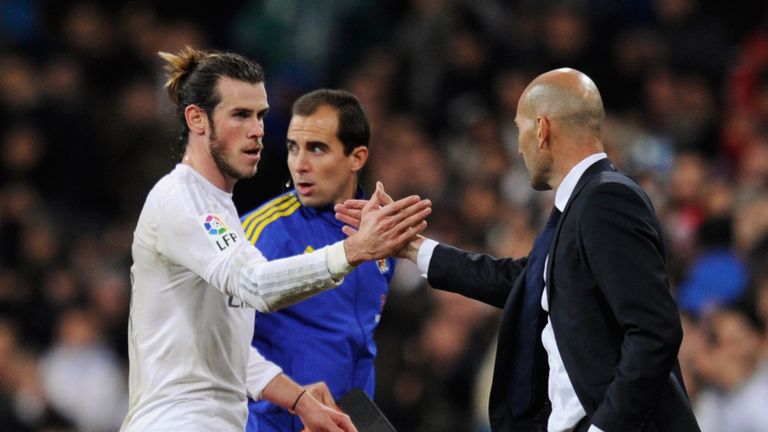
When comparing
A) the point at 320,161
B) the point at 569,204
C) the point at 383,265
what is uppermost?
the point at 569,204

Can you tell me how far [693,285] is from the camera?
832 centimetres

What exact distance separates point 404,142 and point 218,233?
20.0 feet

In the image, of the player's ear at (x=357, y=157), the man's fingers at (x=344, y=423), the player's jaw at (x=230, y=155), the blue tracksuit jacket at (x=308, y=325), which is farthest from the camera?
the player's ear at (x=357, y=157)

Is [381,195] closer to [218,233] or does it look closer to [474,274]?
[474,274]

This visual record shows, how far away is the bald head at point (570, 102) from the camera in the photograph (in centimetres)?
454

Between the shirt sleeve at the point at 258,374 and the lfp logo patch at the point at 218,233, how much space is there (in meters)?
0.63

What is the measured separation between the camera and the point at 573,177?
14.9 ft

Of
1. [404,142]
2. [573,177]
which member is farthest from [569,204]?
[404,142]

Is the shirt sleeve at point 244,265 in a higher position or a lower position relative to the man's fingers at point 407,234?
lower

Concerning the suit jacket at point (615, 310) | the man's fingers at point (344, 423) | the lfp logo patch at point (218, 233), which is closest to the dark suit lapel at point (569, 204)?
the suit jacket at point (615, 310)

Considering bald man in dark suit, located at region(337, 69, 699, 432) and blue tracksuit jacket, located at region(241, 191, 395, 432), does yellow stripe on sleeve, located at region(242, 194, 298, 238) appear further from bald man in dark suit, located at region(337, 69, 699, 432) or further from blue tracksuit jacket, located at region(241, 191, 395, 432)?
bald man in dark suit, located at region(337, 69, 699, 432)

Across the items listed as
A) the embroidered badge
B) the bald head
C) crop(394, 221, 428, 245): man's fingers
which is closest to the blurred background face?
the embroidered badge

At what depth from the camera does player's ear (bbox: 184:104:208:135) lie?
470 cm

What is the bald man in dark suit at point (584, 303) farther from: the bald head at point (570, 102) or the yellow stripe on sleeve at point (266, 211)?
the yellow stripe on sleeve at point (266, 211)
